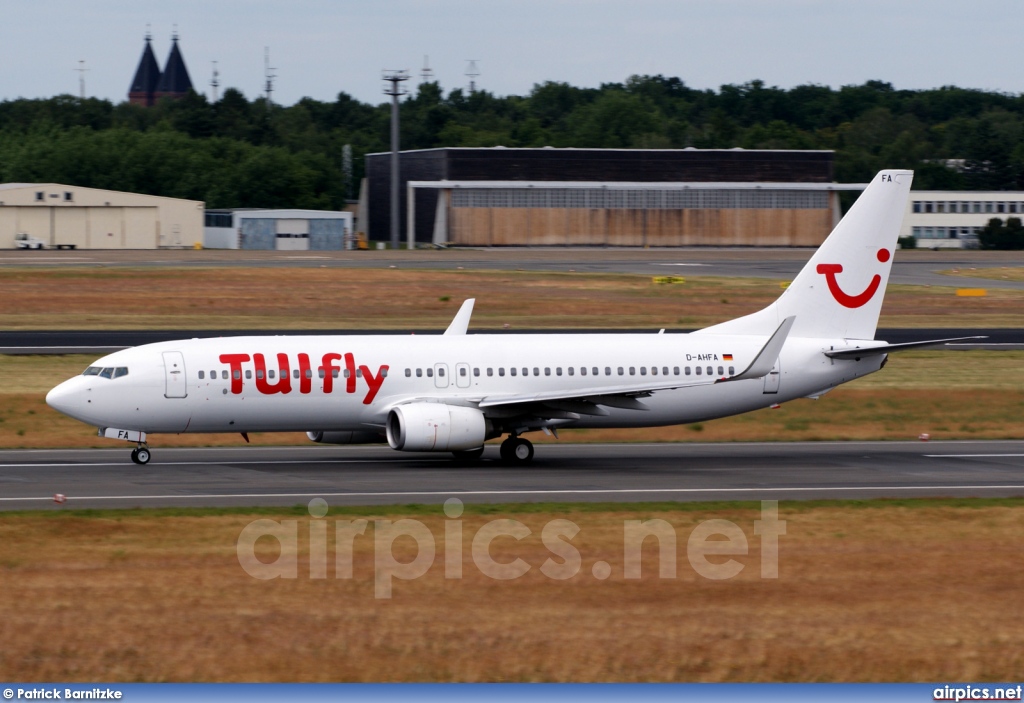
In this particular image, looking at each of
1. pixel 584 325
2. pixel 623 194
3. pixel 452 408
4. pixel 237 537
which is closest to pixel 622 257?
pixel 623 194

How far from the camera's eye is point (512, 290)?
86.4 m

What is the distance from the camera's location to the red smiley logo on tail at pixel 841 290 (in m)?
39.1

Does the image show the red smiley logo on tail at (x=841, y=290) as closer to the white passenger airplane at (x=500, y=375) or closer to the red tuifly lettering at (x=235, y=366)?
the white passenger airplane at (x=500, y=375)

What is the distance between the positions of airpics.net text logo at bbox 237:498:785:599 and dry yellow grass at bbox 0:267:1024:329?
44.3 meters

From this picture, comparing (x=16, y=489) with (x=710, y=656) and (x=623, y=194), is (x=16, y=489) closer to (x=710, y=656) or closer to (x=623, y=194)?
(x=710, y=656)

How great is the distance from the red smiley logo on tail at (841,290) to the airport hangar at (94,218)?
10773 centimetres

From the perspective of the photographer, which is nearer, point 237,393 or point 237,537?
point 237,537

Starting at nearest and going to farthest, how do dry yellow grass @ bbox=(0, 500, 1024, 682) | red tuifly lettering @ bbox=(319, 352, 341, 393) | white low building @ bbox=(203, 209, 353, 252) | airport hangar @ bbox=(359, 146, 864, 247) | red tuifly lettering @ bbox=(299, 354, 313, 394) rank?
dry yellow grass @ bbox=(0, 500, 1024, 682) → red tuifly lettering @ bbox=(299, 354, 313, 394) → red tuifly lettering @ bbox=(319, 352, 341, 393) → airport hangar @ bbox=(359, 146, 864, 247) → white low building @ bbox=(203, 209, 353, 252)

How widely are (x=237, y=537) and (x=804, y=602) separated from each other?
9820 millimetres

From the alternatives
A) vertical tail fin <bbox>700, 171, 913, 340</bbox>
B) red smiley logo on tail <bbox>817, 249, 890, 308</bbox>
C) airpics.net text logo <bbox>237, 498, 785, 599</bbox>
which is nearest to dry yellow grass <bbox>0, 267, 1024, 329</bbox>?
vertical tail fin <bbox>700, 171, 913, 340</bbox>

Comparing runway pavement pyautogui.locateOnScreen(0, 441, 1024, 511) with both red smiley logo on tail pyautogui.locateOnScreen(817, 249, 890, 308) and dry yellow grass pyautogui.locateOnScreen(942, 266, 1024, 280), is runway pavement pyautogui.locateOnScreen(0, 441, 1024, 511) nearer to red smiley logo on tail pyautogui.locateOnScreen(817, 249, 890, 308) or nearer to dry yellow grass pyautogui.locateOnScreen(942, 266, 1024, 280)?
red smiley logo on tail pyautogui.locateOnScreen(817, 249, 890, 308)

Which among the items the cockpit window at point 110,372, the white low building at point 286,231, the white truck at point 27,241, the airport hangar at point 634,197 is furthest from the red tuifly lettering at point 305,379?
the white truck at point 27,241

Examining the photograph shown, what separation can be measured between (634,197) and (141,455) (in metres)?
109

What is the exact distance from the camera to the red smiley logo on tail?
128ft
